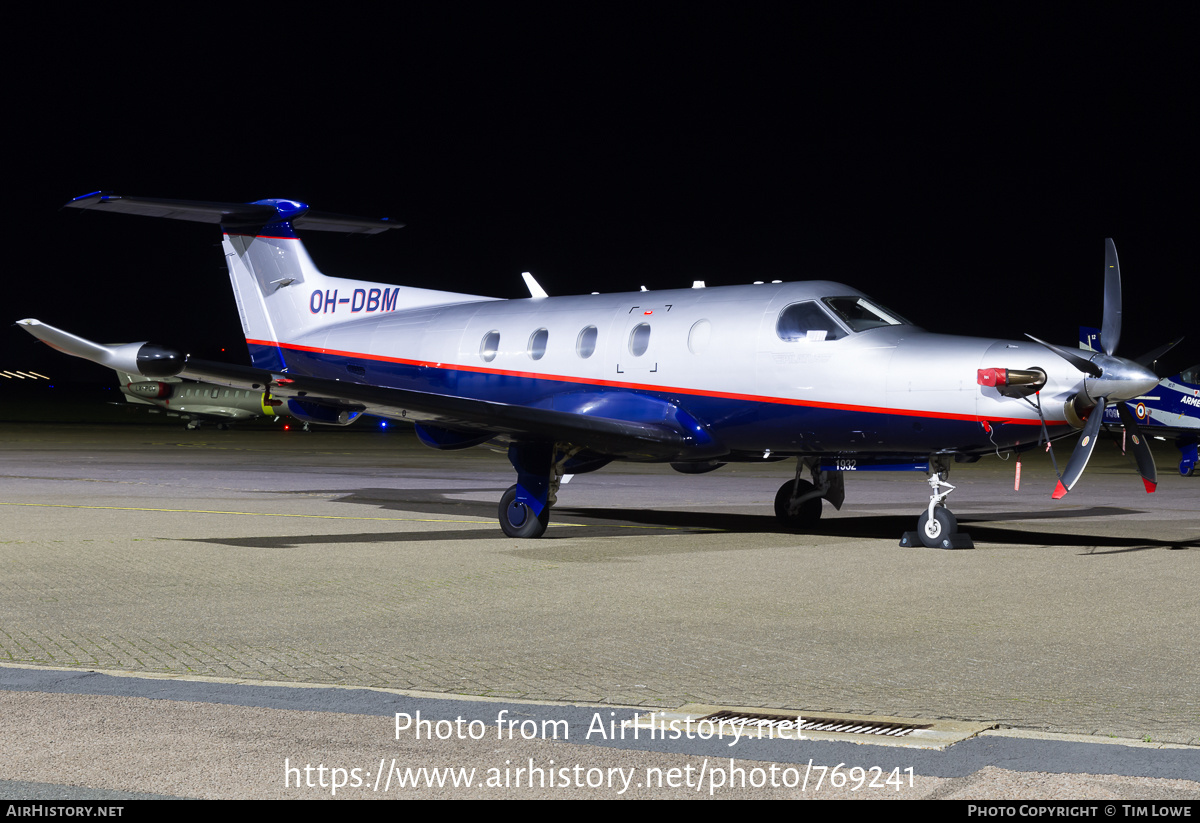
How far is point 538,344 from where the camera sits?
55.5ft

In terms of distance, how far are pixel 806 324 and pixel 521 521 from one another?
4.11 meters

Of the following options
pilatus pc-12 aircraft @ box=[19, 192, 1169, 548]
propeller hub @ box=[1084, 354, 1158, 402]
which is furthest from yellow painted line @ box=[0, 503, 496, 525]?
propeller hub @ box=[1084, 354, 1158, 402]

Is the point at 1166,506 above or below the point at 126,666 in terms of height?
below

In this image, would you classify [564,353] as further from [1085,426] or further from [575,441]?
[1085,426]

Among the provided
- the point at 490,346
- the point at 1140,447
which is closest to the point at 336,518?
the point at 490,346

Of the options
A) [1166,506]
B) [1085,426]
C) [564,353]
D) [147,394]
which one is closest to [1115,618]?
[1085,426]

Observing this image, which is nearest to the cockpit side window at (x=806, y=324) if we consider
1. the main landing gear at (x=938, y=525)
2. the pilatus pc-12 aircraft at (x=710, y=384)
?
the pilatus pc-12 aircraft at (x=710, y=384)

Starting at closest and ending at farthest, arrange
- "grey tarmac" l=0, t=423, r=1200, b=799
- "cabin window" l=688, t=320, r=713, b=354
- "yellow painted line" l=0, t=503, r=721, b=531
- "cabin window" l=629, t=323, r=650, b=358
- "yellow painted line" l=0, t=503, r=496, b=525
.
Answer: "grey tarmac" l=0, t=423, r=1200, b=799
"cabin window" l=688, t=320, r=713, b=354
"cabin window" l=629, t=323, r=650, b=358
"yellow painted line" l=0, t=503, r=721, b=531
"yellow painted line" l=0, t=503, r=496, b=525

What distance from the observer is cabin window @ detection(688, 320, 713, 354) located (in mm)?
15141

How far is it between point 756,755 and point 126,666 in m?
3.88

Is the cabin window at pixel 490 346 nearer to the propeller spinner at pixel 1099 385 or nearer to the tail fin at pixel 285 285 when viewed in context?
the tail fin at pixel 285 285

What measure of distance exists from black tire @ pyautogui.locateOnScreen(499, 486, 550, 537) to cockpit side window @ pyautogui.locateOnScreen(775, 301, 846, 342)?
357 centimetres

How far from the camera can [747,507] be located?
65.0ft

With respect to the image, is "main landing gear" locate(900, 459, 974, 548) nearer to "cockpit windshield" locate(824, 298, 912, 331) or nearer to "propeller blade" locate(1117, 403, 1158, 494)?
"cockpit windshield" locate(824, 298, 912, 331)
